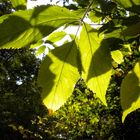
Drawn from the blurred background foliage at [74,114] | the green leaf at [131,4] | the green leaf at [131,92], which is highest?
the green leaf at [131,4]

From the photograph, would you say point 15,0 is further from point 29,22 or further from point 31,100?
point 31,100

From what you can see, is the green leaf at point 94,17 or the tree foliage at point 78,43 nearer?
the tree foliage at point 78,43

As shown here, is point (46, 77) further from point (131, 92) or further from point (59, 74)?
point (131, 92)

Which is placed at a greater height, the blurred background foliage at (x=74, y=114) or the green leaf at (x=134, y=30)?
the green leaf at (x=134, y=30)

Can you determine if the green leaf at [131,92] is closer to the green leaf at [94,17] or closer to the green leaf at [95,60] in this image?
the green leaf at [95,60]

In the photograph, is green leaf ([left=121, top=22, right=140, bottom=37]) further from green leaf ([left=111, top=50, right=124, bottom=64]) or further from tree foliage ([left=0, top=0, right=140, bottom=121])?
green leaf ([left=111, top=50, right=124, bottom=64])

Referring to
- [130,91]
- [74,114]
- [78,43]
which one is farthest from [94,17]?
[74,114]

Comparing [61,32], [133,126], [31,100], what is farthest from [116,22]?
[31,100]

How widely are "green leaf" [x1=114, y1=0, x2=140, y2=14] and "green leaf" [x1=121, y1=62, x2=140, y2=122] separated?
122 millimetres

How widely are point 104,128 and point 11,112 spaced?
46.0 ft

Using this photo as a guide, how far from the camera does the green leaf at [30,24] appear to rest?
0.57 m

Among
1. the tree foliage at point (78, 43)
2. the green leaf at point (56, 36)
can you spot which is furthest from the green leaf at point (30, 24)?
the green leaf at point (56, 36)

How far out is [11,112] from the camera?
26531mm

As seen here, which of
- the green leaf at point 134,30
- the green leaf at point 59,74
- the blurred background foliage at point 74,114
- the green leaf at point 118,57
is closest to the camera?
the green leaf at point 134,30
